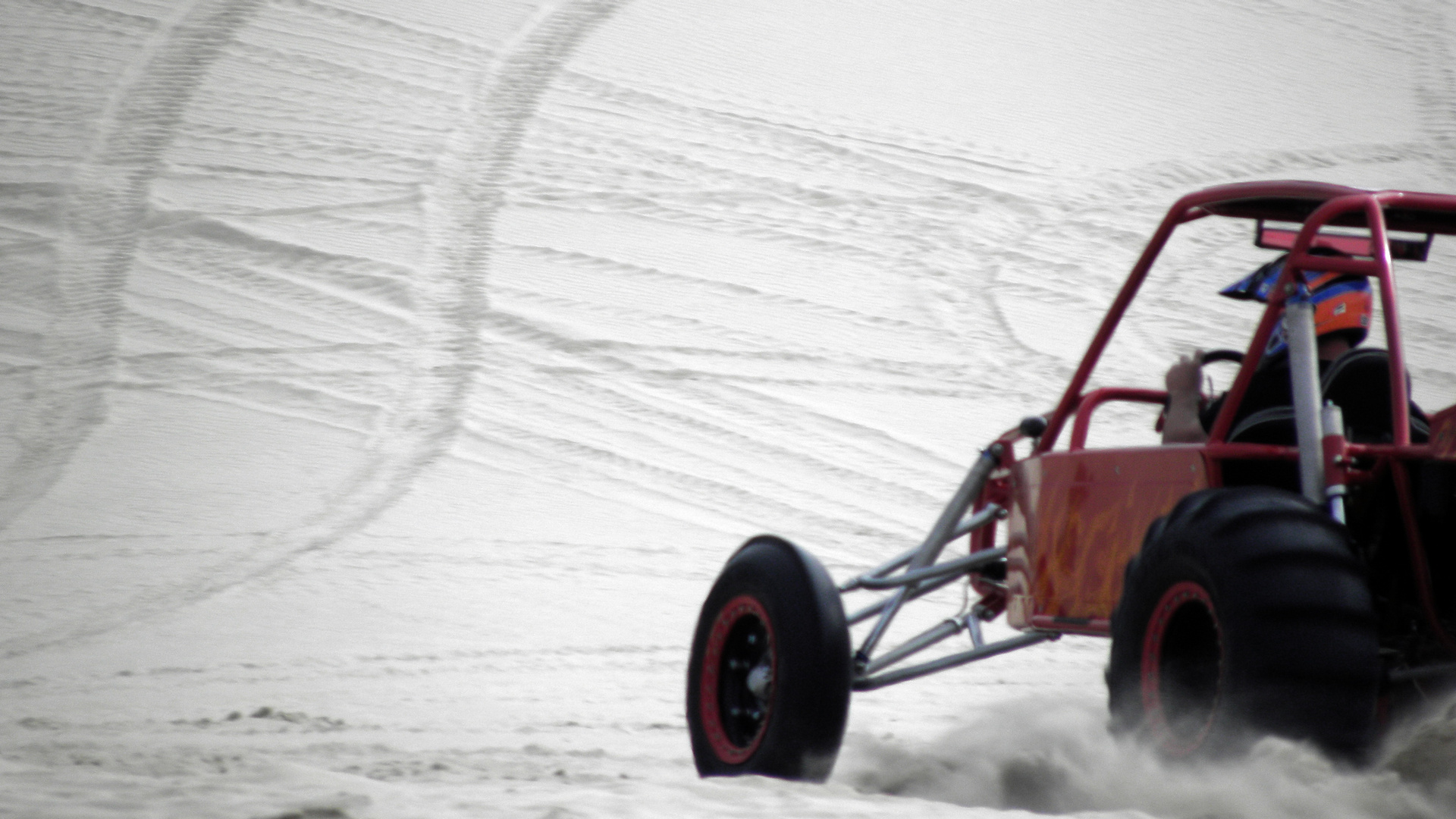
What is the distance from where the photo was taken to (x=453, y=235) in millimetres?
15000

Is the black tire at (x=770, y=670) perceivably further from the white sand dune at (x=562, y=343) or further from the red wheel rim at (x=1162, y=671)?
the red wheel rim at (x=1162, y=671)

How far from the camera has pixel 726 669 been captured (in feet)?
14.3

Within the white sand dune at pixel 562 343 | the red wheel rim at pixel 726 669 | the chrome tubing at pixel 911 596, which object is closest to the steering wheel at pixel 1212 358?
the chrome tubing at pixel 911 596

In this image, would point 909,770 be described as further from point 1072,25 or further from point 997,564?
point 1072,25

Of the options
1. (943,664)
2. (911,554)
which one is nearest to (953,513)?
(911,554)

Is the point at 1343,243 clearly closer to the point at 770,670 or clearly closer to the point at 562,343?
the point at 770,670

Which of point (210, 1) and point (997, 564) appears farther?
point (210, 1)

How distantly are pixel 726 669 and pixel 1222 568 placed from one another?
6.00ft

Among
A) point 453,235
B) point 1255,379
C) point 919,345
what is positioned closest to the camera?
point 1255,379

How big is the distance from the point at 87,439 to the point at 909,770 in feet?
27.8

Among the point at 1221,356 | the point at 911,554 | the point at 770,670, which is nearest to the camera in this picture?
the point at 770,670

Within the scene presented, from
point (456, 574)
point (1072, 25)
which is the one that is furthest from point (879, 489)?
point (1072, 25)

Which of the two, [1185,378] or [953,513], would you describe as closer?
[1185,378]

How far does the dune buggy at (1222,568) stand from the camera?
2.74 meters
